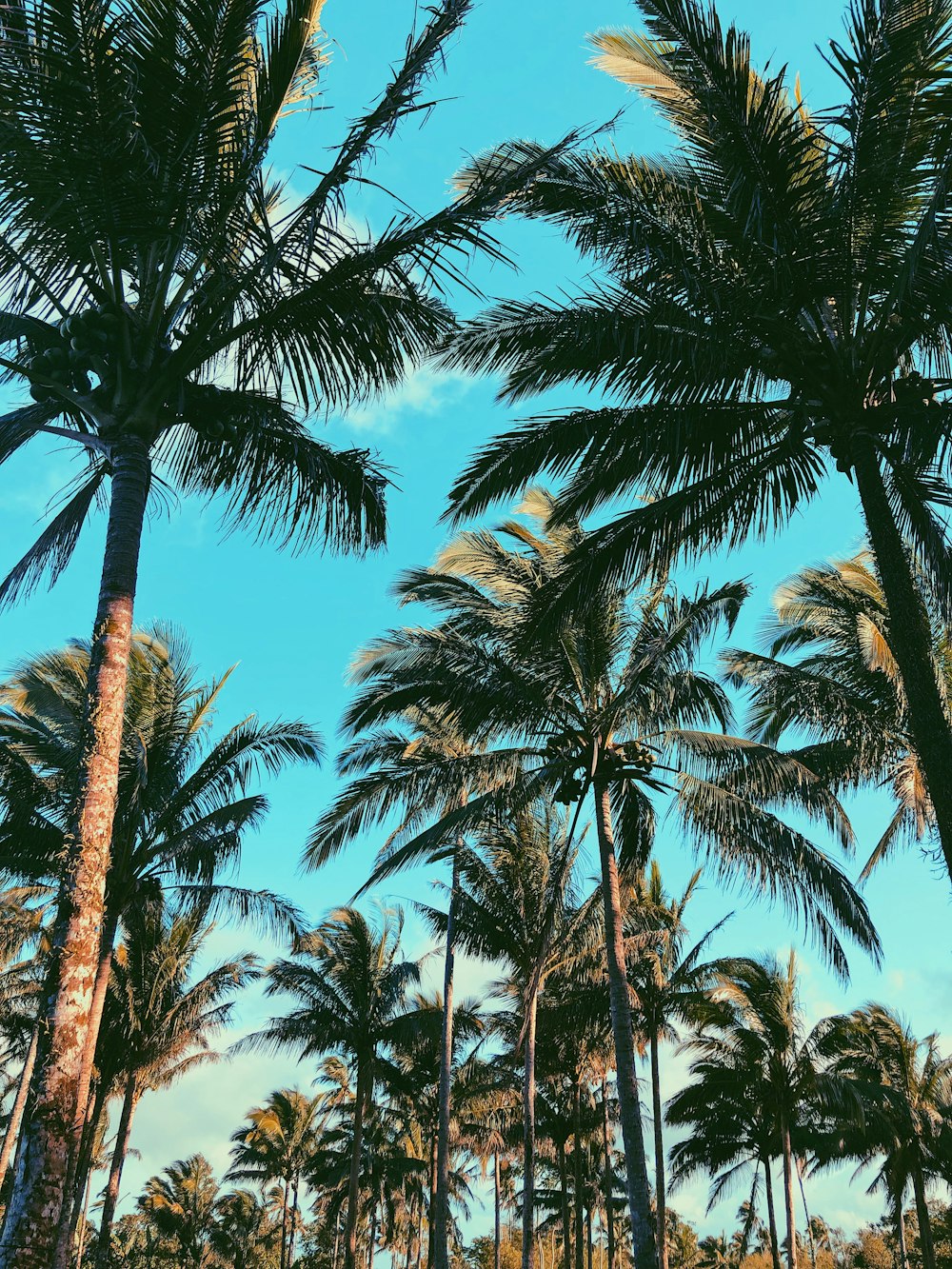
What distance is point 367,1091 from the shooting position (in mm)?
24125

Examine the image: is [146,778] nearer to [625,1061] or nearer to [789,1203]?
[625,1061]

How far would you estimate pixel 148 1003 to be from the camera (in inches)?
701

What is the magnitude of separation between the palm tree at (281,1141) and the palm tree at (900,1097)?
74.5 ft

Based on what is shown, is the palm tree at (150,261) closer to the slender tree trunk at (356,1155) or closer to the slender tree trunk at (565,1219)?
the slender tree trunk at (356,1155)

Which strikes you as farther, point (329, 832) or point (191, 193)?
point (329, 832)

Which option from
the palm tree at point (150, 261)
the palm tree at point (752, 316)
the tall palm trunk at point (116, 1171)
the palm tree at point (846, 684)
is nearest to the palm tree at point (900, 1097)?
the palm tree at point (846, 684)

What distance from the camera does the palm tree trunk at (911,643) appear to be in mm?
5859

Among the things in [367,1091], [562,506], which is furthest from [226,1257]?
[562,506]

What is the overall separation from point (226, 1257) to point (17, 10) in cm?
5114

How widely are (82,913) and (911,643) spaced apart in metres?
4.96

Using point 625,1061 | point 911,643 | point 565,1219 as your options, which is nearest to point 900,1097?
point 565,1219

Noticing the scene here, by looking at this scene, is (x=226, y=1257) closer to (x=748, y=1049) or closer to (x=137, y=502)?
(x=748, y=1049)

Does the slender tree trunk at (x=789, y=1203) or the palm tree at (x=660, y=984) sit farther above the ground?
the palm tree at (x=660, y=984)

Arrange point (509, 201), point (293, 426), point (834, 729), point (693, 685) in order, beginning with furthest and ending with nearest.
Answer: point (834, 729) < point (693, 685) < point (293, 426) < point (509, 201)
